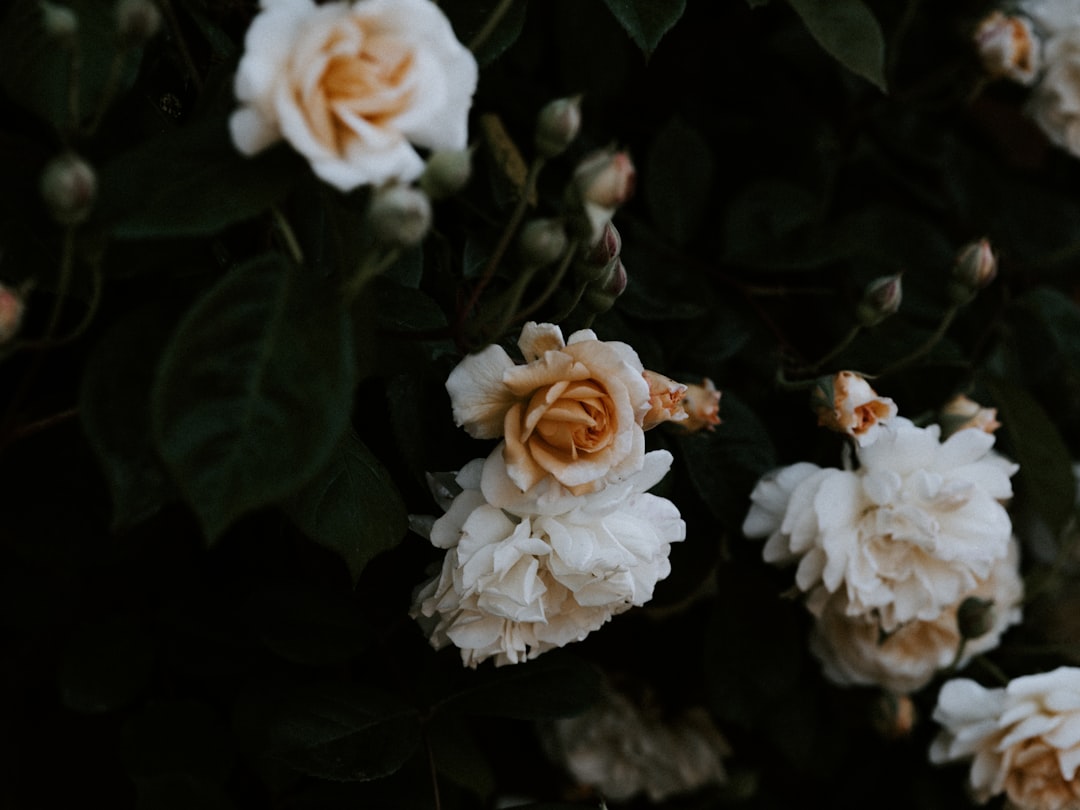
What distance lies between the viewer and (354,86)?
49 centimetres

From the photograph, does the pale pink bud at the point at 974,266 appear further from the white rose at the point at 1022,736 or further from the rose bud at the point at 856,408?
the white rose at the point at 1022,736

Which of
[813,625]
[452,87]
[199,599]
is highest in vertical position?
[452,87]

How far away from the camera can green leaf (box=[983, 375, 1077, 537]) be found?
886 mm

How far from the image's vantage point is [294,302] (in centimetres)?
47

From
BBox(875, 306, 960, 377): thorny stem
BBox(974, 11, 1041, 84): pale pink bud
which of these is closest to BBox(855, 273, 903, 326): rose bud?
BBox(875, 306, 960, 377): thorny stem

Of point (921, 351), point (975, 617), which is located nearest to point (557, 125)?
point (921, 351)

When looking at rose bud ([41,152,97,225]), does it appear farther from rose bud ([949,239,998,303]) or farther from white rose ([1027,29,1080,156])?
white rose ([1027,29,1080,156])

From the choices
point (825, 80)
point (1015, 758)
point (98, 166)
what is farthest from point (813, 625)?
point (98, 166)

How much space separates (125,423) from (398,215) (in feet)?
0.50

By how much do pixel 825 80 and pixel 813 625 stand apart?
0.59 meters

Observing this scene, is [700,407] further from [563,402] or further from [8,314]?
[8,314]

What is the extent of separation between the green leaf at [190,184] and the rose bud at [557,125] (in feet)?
0.41

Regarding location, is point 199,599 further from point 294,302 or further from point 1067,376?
point 1067,376

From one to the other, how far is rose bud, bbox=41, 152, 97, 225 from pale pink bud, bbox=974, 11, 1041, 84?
34.1 inches
